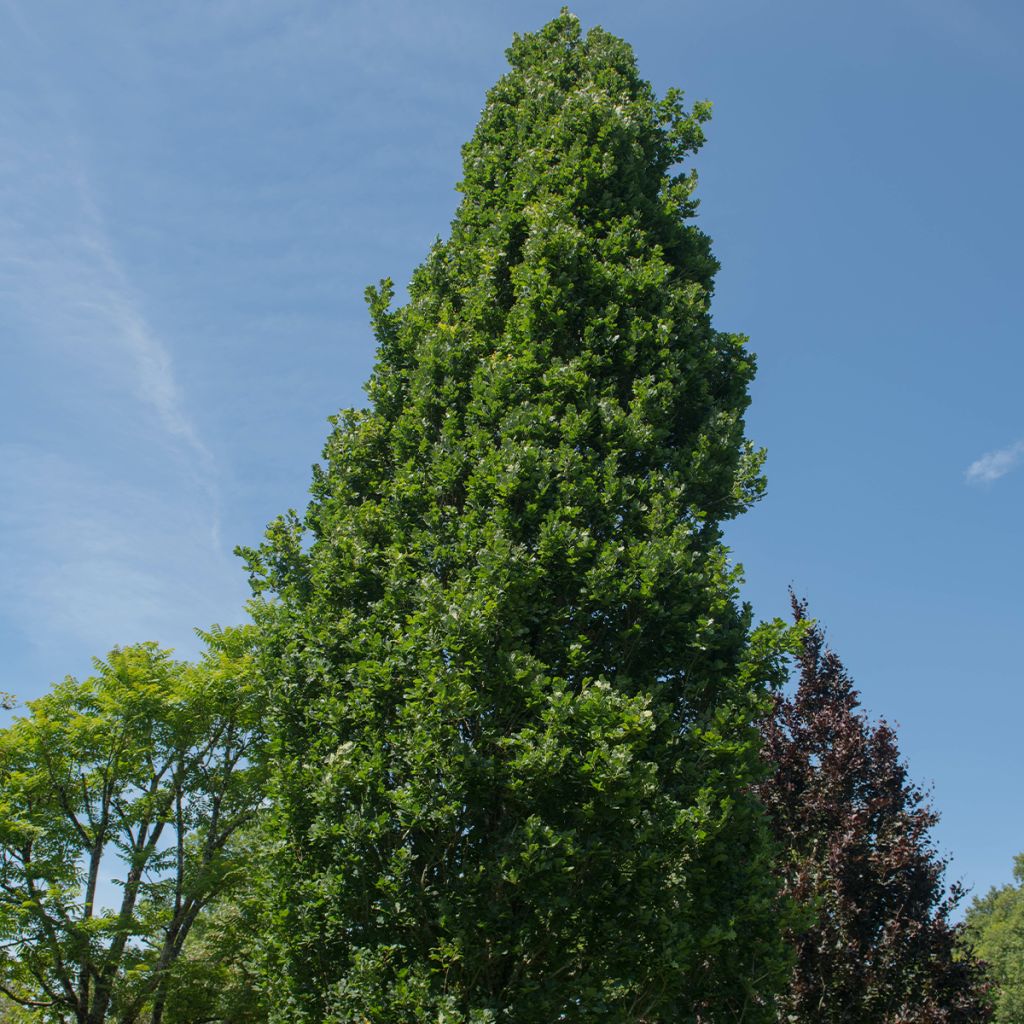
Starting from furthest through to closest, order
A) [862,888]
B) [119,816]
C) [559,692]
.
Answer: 1. [119,816]
2. [862,888]
3. [559,692]

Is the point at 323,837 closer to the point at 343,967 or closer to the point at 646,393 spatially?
the point at 343,967

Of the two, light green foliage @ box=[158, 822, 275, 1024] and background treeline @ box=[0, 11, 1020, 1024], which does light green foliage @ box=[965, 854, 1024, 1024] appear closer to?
background treeline @ box=[0, 11, 1020, 1024]

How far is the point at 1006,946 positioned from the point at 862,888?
6720 centimetres

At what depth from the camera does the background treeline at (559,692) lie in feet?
22.3

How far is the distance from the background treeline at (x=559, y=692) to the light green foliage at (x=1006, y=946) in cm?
367

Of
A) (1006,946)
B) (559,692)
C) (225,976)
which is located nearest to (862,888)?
(559,692)

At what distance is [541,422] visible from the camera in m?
8.78

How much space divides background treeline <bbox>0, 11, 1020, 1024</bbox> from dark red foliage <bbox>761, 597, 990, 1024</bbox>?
0.15 ft

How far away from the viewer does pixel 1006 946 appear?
60.4 meters

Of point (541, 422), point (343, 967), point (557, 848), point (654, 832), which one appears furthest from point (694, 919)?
point (541, 422)

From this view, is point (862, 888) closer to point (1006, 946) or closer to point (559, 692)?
point (559, 692)

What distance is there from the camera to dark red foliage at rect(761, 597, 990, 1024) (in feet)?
34.9

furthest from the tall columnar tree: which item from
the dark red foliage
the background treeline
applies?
the dark red foliage

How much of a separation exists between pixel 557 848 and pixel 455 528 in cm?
359
